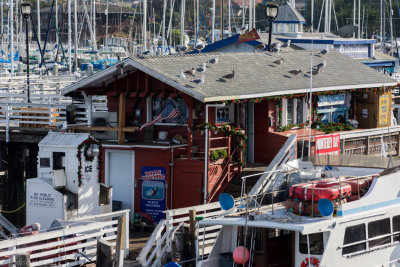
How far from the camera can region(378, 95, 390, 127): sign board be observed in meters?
35.1

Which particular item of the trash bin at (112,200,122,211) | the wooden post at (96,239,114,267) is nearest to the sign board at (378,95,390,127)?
the trash bin at (112,200,122,211)

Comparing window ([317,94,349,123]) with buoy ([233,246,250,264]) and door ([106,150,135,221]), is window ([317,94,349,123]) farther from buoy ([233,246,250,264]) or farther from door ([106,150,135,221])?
buoy ([233,246,250,264])

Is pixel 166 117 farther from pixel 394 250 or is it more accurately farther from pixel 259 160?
pixel 394 250

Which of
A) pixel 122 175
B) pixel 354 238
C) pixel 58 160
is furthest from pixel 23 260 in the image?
pixel 122 175

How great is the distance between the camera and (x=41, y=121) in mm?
32531

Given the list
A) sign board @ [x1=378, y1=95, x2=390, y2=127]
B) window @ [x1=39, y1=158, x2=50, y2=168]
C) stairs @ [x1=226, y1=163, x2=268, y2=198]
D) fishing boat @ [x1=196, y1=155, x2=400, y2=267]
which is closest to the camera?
fishing boat @ [x1=196, y1=155, x2=400, y2=267]

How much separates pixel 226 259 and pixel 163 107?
9.00 m

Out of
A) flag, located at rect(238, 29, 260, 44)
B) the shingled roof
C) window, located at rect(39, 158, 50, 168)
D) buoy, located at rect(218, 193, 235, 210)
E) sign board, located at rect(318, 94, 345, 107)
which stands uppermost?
flag, located at rect(238, 29, 260, 44)

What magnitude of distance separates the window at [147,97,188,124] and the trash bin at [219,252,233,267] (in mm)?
8130

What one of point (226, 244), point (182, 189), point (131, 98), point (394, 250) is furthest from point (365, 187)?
point (131, 98)

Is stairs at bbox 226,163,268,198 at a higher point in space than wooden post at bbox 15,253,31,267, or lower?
higher

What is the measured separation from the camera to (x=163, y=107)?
28.8 m

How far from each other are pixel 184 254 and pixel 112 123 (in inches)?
297

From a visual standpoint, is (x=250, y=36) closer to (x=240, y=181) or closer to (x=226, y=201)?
(x=240, y=181)
